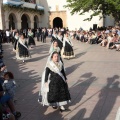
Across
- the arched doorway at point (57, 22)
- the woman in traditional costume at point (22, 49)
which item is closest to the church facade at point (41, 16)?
the arched doorway at point (57, 22)

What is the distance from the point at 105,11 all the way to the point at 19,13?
1258 cm

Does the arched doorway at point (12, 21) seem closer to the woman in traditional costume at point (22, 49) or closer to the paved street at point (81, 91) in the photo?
the woman in traditional costume at point (22, 49)

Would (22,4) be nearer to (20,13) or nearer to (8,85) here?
(20,13)

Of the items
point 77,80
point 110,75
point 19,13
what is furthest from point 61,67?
point 19,13

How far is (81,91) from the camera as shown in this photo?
8.34 m

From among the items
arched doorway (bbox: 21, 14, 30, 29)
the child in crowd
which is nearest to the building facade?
arched doorway (bbox: 21, 14, 30, 29)

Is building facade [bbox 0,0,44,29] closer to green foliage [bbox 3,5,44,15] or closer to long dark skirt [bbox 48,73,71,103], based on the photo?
green foliage [bbox 3,5,44,15]

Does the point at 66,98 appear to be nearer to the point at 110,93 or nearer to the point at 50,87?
the point at 50,87

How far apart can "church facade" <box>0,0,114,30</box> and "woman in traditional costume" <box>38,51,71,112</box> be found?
2533cm

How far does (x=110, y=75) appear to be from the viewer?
1052cm

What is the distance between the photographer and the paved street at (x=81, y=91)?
6.44m

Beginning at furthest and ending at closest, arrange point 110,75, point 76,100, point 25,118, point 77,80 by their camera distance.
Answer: point 110,75, point 77,80, point 76,100, point 25,118

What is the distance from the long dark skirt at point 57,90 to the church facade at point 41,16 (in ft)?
83.6

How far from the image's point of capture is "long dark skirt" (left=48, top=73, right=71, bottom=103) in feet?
21.3
